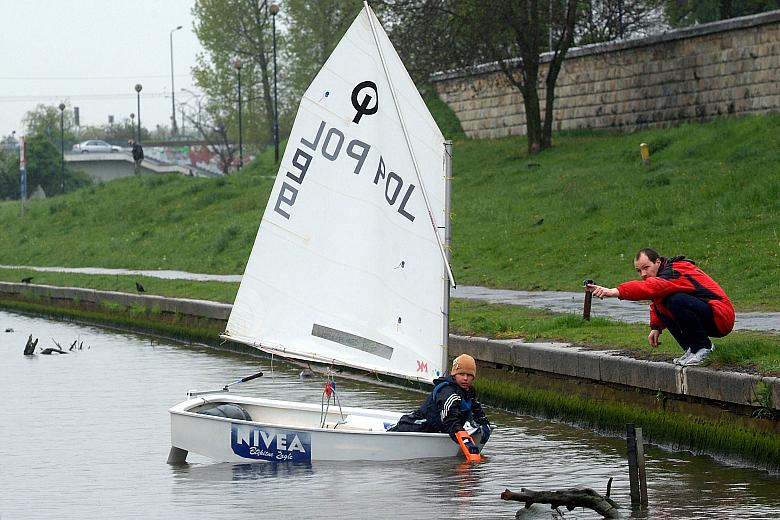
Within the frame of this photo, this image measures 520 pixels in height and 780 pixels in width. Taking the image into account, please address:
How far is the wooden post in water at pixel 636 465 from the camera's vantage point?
1205cm

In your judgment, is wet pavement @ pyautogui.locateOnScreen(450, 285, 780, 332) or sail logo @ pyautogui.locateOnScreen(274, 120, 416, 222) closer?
sail logo @ pyautogui.locateOnScreen(274, 120, 416, 222)

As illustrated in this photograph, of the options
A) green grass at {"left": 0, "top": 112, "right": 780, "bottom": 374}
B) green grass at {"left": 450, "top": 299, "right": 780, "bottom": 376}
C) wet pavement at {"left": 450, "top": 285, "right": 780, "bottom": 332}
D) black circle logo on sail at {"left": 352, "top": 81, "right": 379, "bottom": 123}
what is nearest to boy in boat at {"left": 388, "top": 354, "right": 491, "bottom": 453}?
green grass at {"left": 450, "top": 299, "right": 780, "bottom": 376}

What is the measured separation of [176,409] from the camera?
49.4ft

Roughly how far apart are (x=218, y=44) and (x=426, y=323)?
237ft

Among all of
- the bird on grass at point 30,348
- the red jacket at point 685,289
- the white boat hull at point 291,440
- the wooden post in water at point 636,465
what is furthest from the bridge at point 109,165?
the wooden post in water at point 636,465

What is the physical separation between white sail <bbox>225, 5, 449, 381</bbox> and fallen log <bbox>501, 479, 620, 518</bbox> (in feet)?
9.98

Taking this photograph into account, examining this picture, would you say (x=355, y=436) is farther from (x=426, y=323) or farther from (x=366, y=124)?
(x=366, y=124)

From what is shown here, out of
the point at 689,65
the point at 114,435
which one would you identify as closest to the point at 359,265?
the point at 114,435

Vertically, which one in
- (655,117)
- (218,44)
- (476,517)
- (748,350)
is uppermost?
(218,44)

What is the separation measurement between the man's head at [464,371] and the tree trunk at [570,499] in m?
2.29

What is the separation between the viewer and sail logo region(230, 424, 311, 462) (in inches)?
581

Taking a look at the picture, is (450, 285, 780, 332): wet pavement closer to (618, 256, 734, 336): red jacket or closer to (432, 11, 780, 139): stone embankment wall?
(618, 256, 734, 336): red jacket

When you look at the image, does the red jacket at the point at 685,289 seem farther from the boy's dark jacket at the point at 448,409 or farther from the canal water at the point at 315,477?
the boy's dark jacket at the point at 448,409

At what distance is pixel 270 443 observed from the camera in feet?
48.7
